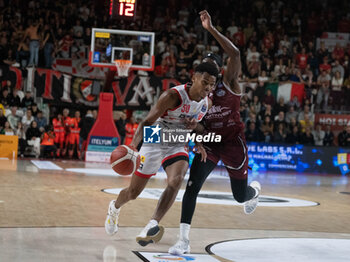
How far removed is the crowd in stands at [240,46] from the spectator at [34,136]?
2cm

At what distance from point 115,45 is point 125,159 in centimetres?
1175

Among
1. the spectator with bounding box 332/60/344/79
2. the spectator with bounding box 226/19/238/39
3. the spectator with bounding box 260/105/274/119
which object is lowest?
the spectator with bounding box 260/105/274/119

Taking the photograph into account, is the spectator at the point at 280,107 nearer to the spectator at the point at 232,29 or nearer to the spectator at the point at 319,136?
the spectator at the point at 319,136

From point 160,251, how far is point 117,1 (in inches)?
351

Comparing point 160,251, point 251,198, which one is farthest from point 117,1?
point 160,251

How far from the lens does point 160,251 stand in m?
4.97

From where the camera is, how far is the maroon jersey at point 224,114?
17.6 ft

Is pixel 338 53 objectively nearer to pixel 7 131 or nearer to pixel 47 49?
pixel 47 49

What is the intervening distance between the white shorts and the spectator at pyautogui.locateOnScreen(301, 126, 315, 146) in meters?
12.9

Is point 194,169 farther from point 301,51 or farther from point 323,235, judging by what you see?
point 301,51

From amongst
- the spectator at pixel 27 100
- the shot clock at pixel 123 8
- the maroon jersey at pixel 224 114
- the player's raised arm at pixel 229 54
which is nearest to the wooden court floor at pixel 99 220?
the maroon jersey at pixel 224 114

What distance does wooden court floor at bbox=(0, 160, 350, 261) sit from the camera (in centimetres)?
493

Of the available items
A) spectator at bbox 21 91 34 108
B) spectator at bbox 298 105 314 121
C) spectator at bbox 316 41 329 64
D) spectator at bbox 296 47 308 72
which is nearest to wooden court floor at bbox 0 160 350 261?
spectator at bbox 21 91 34 108

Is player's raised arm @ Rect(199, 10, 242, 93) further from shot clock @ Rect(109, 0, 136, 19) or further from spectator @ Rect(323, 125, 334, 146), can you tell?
spectator @ Rect(323, 125, 334, 146)
